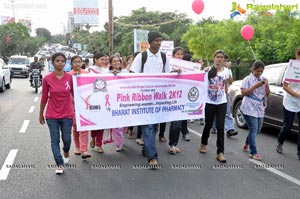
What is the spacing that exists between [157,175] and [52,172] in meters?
1.48

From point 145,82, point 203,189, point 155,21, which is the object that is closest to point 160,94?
point 145,82

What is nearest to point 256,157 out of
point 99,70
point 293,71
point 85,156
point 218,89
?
point 218,89

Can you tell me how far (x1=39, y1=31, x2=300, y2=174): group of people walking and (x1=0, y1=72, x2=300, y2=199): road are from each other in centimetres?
21

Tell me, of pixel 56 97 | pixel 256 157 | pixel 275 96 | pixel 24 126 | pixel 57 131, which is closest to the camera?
pixel 56 97

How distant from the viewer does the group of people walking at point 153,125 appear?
5035 mm

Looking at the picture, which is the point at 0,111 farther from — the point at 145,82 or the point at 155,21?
the point at 155,21

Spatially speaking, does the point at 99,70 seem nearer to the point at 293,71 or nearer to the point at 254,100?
Result: the point at 254,100

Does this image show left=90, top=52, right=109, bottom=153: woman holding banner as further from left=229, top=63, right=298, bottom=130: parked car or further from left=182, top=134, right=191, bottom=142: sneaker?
left=229, top=63, right=298, bottom=130: parked car

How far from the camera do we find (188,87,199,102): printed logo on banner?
244 inches

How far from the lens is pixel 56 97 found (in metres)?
4.98

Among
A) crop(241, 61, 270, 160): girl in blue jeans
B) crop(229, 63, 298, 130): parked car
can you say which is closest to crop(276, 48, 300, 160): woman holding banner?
crop(241, 61, 270, 160): girl in blue jeans

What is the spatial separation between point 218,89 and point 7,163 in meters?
3.45

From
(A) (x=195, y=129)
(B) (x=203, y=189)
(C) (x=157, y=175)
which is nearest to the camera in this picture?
(B) (x=203, y=189)

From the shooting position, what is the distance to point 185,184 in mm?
4852
